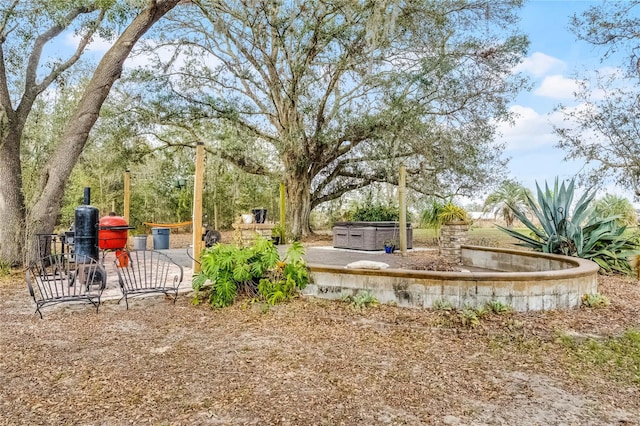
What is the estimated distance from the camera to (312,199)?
14.5m

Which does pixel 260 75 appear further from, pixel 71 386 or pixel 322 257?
pixel 71 386

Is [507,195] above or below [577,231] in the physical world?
above

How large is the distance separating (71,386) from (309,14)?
10.5m

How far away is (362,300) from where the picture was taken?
185 inches

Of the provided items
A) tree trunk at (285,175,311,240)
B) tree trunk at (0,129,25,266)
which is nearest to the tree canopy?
tree trunk at (285,175,311,240)

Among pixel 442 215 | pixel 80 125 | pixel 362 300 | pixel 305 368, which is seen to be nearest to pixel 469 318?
pixel 362 300

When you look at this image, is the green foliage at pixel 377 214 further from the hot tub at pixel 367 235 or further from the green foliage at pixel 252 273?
the green foliage at pixel 252 273

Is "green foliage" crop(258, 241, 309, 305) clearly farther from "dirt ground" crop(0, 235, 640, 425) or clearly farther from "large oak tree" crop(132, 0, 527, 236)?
"large oak tree" crop(132, 0, 527, 236)

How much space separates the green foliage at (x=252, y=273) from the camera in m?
4.83

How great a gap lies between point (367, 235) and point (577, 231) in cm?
426

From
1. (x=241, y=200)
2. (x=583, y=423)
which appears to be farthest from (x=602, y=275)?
(x=241, y=200)

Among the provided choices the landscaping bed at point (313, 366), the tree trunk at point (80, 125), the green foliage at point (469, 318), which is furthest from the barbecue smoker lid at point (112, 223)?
the green foliage at point (469, 318)

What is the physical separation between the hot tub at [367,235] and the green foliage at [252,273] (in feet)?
16.0

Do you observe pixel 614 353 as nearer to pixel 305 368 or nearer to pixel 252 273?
pixel 305 368
